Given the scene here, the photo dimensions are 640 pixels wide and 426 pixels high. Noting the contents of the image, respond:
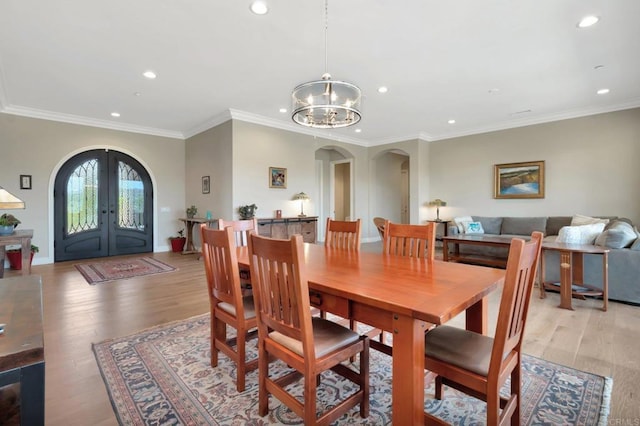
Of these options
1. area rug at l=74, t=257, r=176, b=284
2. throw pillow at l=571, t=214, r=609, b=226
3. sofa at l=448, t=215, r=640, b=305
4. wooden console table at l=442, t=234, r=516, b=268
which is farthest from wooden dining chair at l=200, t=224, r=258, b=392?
throw pillow at l=571, t=214, r=609, b=226

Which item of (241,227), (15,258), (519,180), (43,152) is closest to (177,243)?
(15,258)

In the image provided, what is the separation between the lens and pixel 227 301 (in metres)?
1.93

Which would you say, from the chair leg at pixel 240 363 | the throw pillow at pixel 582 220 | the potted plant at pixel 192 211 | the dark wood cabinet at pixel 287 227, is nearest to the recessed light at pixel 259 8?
the chair leg at pixel 240 363

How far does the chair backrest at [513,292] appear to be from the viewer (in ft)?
3.81

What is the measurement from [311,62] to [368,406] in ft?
11.4

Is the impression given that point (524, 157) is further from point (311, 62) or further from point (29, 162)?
point (29, 162)

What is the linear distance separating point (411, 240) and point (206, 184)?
5.17 m

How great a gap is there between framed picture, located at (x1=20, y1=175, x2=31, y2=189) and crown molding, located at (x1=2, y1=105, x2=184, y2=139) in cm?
107

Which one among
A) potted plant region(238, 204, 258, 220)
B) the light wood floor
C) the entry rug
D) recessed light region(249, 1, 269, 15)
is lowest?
the entry rug

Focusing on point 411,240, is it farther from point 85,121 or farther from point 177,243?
point 85,121

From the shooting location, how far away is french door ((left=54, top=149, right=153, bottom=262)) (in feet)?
19.5

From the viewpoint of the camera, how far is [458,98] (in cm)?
501

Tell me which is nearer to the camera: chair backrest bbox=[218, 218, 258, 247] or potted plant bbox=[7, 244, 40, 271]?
chair backrest bbox=[218, 218, 258, 247]

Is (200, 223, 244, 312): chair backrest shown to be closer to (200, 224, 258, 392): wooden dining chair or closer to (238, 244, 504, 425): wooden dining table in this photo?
(200, 224, 258, 392): wooden dining chair
